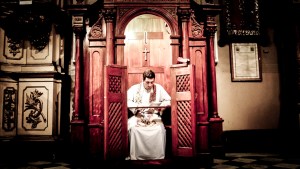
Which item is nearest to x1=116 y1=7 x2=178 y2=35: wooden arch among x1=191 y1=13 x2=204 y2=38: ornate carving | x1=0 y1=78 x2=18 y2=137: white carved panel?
x1=191 y1=13 x2=204 y2=38: ornate carving

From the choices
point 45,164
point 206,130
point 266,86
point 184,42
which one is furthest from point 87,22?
point 266,86

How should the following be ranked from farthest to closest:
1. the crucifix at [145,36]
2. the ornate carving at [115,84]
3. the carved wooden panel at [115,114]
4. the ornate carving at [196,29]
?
the crucifix at [145,36], the ornate carving at [196,29], the ornate carving at [115,84], the carved wooden panel at [115,114]

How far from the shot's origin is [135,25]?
20.5 feet

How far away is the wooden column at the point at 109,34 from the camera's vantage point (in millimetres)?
5113

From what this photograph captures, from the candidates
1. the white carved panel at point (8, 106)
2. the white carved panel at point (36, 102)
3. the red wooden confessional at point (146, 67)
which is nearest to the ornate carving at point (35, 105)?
the white carved panel at point (36, 102)

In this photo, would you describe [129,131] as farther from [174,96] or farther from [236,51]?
[236,51]

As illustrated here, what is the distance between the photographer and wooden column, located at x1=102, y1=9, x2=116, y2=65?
5113 mm

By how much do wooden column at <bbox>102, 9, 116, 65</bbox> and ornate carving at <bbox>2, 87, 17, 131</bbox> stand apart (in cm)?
216

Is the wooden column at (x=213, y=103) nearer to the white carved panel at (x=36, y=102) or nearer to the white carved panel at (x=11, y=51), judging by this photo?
the white carved panel at (x=36, y=102)

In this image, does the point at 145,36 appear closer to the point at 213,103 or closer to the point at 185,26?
the point at 185,26

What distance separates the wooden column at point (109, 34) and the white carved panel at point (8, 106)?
7.01 ft

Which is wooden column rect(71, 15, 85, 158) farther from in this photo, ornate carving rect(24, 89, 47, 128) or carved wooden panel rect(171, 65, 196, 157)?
carved wooden panel rect(171, 65, 196, 157)

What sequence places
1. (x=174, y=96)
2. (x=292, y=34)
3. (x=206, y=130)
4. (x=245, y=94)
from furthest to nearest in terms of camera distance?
(x=245, y=94) → (x=292, y=34) → (x=206, y=130) → (x=174, y=96)

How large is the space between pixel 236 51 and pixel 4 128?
17.5 feet
